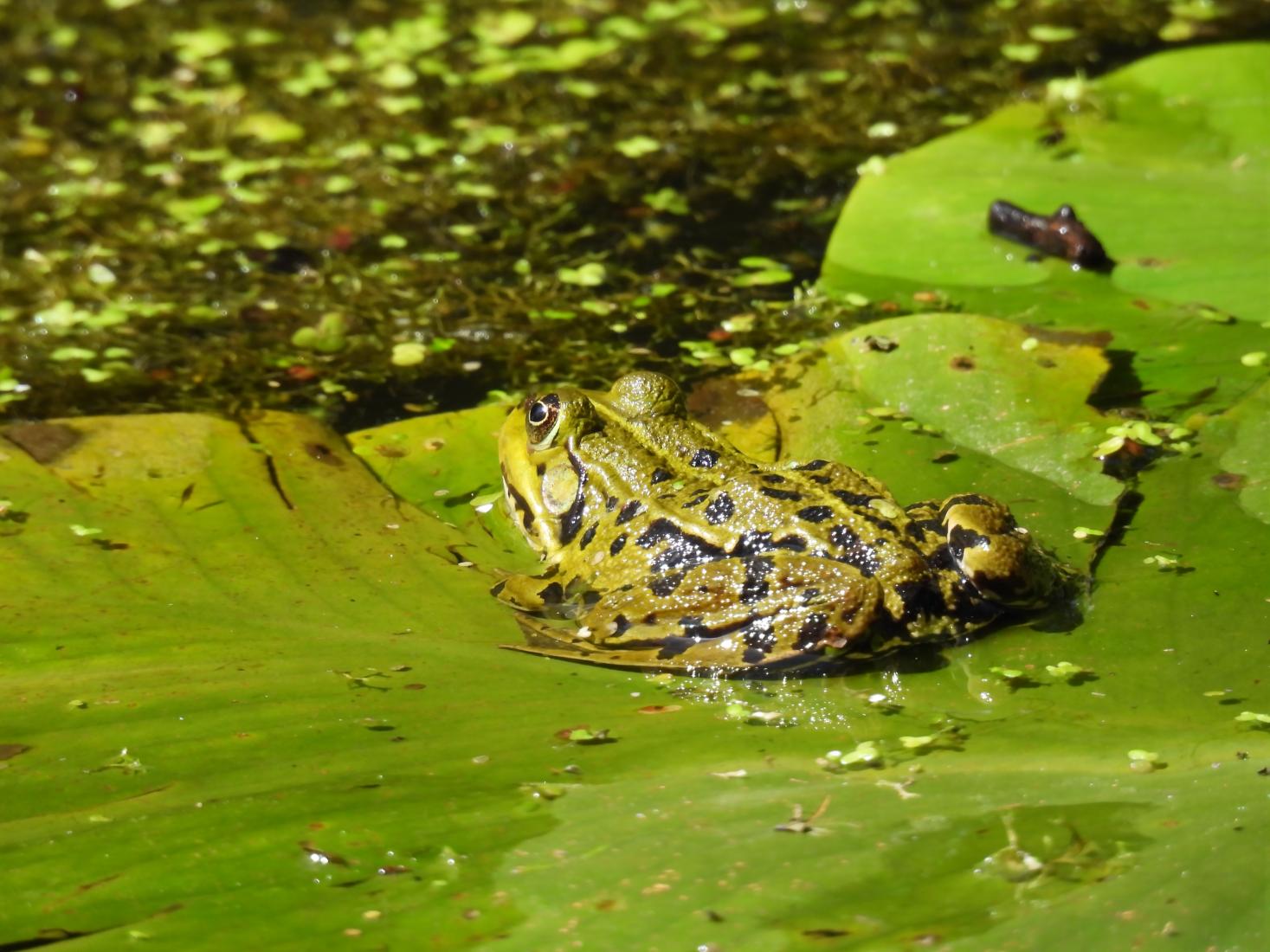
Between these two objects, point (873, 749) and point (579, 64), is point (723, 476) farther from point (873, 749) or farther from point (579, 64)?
point (579, 64)

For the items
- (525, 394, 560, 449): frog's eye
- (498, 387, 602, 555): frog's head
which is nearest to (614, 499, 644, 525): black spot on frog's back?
(498, 387, 602, 555): frog's head

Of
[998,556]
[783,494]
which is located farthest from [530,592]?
[998,556]

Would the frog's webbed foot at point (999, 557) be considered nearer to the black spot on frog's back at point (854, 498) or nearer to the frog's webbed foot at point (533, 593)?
the black spot on frog's back at point (854, 498)

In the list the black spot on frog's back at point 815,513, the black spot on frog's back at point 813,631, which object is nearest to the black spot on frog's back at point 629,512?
Result: the black spot on frog's back at point 815,513

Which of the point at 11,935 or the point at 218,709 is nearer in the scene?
the point at 11,935

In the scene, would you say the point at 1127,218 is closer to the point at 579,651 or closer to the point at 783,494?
the point at 783,494

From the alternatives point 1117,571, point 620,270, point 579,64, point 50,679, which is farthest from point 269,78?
point 1117,571
